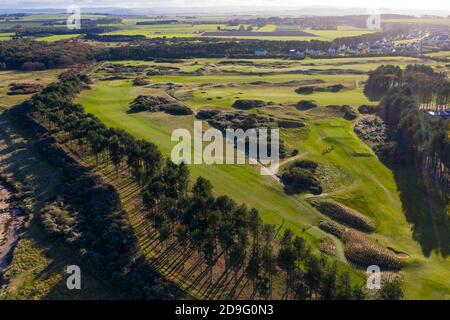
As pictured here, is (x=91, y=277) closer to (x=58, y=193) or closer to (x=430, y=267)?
(x=58, y=193)

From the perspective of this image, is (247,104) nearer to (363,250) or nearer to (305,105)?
(305,105)

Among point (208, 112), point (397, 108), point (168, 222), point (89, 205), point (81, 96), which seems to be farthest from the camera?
point (81, 96)

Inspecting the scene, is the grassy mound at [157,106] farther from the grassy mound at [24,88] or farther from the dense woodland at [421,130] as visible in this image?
the dense woodland at [421,130]

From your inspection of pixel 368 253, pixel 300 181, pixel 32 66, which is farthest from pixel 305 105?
pixel 32 66

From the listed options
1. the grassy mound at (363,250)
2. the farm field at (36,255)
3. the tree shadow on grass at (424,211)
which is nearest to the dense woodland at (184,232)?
the farm field at (36,255)

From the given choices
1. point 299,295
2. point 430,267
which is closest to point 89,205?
point 299,295

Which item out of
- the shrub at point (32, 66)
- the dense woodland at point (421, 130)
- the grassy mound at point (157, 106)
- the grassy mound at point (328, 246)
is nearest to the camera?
the grassy mound at point (328, 246)
